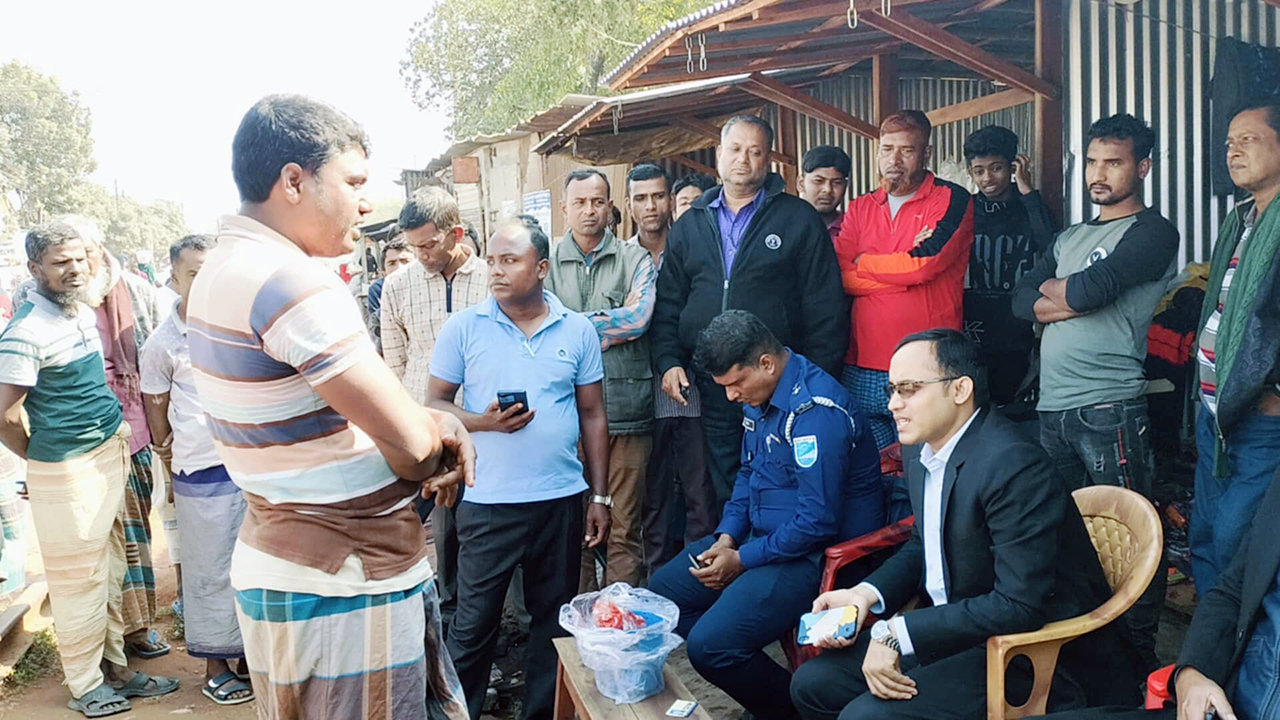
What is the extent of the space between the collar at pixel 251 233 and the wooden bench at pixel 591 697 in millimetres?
1712

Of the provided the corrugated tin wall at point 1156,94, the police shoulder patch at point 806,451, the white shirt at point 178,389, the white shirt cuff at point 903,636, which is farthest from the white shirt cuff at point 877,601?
the white shirt at point 178,389

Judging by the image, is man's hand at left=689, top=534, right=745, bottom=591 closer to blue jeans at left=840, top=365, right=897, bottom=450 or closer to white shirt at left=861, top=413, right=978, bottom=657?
white shirt at left=861, top=413, right=978, bottom=657

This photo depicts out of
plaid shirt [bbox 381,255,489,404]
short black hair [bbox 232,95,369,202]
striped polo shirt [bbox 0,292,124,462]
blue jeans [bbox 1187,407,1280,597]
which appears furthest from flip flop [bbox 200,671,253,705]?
blue jeans [bbox 1187,407,1280,597]

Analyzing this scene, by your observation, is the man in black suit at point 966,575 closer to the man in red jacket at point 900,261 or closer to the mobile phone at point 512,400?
the man in red jacket at point 900,261

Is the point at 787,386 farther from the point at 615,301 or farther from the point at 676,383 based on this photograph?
the point at 615,301

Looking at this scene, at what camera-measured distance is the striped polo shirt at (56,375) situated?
4.27 meters

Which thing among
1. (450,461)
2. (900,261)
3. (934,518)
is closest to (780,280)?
(900,261)

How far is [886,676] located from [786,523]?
82cm

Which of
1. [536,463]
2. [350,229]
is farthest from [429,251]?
[350,229]

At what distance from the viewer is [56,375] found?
4406 millimetres

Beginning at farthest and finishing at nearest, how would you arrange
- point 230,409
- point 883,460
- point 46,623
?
point 46,623 < point 883,460 < point 230,409

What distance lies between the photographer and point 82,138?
3806 centimetres

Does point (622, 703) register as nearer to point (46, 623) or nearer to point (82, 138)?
point (46, 623)

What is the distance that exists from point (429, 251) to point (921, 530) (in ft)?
8.59
